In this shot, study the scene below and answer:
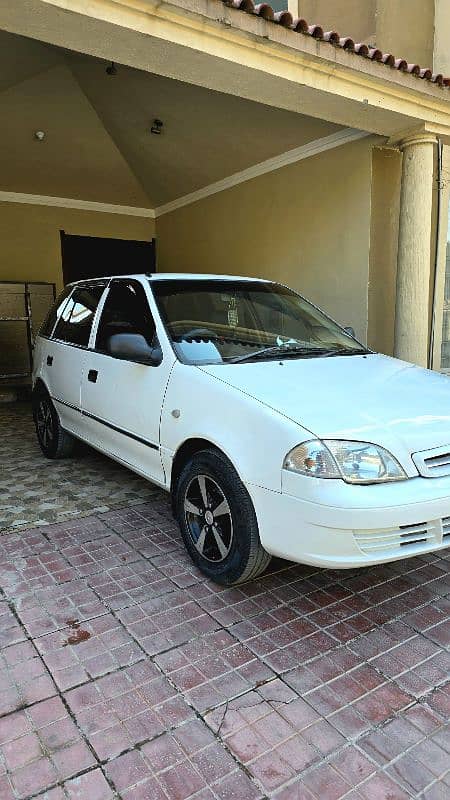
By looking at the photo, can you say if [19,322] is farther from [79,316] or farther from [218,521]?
[218,521]

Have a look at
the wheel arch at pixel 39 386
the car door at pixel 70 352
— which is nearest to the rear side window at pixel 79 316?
the car door at pixel 70 352

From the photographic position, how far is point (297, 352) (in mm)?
3373

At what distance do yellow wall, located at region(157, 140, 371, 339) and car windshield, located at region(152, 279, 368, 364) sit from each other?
8.20 feet

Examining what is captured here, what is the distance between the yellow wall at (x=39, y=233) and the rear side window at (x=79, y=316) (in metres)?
5.10

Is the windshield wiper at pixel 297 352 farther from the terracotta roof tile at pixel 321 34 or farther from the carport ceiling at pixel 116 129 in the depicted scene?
the carport ceiling at pixel 116 129

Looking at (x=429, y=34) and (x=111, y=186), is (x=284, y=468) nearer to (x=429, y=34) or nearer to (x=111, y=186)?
(x=429, y=34)

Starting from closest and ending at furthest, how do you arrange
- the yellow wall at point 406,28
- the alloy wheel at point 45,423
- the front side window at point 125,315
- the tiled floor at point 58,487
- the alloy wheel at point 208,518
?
the alloy wheel at point 208,518 → the front side window at point 125,315 → the tiled floor at point 58,487 → the alloy wheel at point 45,423 → the yellow wall at point 406,28

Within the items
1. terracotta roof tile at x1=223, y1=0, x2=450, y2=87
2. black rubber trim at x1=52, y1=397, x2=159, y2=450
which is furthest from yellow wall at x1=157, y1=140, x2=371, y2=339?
black rubber trim at x1=52, y1=397, x2=159, y2=450

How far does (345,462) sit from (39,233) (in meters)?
8.73

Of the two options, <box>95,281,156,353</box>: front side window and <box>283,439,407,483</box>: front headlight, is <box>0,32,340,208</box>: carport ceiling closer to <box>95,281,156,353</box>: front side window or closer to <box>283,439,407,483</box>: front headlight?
<box>95,281,156,353</box>: front side window

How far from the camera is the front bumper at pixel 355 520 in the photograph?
7.33 ft

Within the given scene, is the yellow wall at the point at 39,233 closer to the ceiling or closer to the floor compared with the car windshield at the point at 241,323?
closer to the ceiling

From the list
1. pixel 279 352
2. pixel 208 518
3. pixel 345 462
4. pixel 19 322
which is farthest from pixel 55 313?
pixel 19 322

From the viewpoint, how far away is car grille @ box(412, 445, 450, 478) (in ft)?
7.80
